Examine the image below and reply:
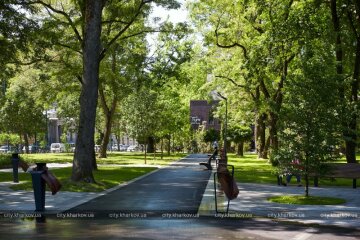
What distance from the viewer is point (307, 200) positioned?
1350 centimetres

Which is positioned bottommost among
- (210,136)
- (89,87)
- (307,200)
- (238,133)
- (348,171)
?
(307,200)

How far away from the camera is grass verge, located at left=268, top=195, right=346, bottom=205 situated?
13187mm

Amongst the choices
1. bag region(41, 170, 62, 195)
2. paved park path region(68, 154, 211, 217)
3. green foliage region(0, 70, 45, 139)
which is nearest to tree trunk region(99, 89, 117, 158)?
green foliage region(0, 70, 45, 139)

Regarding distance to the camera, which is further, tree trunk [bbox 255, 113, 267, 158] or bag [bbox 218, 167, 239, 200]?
tree trunk [bbox 255, 113, 267, 158]

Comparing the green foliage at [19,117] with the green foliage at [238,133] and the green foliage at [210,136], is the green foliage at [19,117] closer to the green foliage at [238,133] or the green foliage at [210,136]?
the green foliage at [238,133]

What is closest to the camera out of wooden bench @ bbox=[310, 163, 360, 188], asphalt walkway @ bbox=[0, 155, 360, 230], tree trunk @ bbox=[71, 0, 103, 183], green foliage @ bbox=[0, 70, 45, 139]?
asphalt walkway @ bbox=[0, 155, 360, 230]

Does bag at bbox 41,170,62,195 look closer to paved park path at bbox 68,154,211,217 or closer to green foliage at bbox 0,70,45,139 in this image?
paved park path at bbox 68,154,211,217

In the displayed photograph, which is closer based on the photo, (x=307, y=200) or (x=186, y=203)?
(x=186, y=203)

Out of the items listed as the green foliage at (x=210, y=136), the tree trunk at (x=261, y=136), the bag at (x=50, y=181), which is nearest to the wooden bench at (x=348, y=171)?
the bag at (x=50, y=181)

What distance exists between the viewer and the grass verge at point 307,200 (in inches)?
519

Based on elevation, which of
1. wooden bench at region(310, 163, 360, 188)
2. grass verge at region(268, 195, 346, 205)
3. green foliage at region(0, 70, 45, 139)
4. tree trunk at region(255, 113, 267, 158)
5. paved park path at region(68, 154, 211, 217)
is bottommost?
grass verge at region(268, 195, 346, 205)

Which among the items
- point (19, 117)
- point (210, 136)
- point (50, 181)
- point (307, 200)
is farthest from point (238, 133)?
point (50, 181)

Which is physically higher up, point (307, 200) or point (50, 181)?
point (50, 181)

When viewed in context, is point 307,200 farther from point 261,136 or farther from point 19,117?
point 19,117
